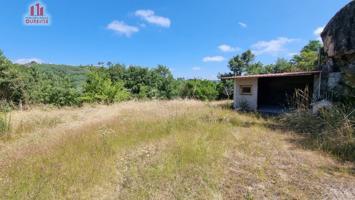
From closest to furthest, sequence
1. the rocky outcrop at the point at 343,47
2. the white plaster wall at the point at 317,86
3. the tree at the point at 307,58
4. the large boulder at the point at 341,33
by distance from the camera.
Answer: the rocky outcrop at the point at 343,47, the large boulder at the point at 341,33, the white plaster wall at the point at 317,86, the tree at the point at 307,58

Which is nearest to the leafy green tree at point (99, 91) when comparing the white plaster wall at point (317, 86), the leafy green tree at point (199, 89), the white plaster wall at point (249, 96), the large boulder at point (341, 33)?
the leafy green tree at point (199, 89)

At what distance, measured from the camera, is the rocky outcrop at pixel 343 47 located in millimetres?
7168

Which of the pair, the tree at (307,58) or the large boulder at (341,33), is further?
the tree at (307,58)

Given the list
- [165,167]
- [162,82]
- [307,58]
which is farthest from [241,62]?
[165,167]

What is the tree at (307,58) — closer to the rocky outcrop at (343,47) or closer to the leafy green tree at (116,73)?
the rocky outcrop at (343,47)

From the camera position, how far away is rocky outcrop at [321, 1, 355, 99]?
7168 millimetres

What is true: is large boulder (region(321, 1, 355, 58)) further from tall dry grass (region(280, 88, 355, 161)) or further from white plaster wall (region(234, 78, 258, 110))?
white plaster wall (region(234, 78, 258, 110))

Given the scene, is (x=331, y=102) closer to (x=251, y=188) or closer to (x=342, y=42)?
(x=342, y=42)

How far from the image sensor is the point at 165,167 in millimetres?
3600

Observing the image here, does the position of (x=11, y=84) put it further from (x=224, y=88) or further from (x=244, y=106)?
(x=224, y=88)

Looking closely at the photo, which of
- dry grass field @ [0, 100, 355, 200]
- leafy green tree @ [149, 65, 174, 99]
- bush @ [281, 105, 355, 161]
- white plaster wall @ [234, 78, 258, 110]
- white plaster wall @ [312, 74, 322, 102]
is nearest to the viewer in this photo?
dry grass field @ [0, 100, 355, 200]

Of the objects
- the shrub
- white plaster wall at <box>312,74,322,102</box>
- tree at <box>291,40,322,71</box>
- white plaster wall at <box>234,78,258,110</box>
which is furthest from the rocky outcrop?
tree at <box>291,40,322,71</box>

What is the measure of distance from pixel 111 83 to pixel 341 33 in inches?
533

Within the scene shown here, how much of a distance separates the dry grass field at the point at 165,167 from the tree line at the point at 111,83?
880 cm
